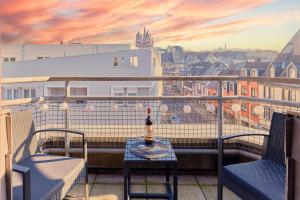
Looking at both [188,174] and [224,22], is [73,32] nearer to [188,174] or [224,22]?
[224,22]

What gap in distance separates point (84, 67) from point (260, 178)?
199 inches

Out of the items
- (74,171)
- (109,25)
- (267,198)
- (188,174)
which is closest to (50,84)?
(74,171)

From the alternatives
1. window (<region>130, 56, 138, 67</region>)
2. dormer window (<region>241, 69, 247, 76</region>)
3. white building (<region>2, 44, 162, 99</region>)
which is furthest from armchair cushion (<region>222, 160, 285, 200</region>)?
window (<region>130, 56, 138, 67</region>)

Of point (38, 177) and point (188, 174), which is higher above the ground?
point (38, 177)

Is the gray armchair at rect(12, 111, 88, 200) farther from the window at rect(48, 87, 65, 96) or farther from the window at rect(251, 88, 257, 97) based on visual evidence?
the window at rect(251, 88, 257, 97)

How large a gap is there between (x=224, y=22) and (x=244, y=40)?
140 cm

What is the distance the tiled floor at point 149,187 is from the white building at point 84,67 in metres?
0.90

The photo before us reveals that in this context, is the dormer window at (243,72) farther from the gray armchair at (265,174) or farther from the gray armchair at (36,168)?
the gray armchair at (36,168)

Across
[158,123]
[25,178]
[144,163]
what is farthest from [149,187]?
[25,178]

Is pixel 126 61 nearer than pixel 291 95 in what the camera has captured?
No

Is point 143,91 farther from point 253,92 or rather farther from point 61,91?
point 253,92

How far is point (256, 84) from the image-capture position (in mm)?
3441

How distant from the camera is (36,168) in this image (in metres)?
2.52

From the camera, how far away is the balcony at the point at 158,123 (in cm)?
361
